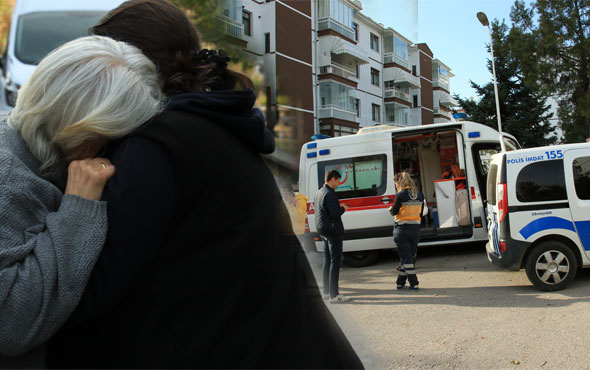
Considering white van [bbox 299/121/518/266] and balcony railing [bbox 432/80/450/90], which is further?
white van [bbox 299/121/518/266]

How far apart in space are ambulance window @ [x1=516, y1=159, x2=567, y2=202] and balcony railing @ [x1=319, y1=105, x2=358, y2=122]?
5.84 m

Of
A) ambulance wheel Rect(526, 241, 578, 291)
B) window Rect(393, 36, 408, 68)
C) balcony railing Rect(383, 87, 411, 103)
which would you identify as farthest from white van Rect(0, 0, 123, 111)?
ambulance wheel Rect(526, 241, 578, 291)

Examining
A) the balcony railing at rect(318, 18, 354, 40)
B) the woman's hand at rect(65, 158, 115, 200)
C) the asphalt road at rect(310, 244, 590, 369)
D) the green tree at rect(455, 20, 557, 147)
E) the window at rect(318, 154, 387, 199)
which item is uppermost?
the green tree at rect(455, 20, 557, 147)

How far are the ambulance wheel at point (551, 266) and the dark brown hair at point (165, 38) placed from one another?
6.29m

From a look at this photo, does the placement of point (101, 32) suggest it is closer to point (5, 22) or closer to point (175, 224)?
point (5, 22)

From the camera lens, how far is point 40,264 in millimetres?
673

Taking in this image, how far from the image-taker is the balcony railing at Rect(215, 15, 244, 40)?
26.9 inches

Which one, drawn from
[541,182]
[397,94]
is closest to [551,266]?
[541,182]

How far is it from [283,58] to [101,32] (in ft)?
1.04

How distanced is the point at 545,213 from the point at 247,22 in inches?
253

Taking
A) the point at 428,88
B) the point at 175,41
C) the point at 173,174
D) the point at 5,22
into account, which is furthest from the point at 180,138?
the point at 428,88

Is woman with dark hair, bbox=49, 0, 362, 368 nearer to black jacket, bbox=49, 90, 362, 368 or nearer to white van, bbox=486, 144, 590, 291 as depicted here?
black jacket, bbox=49, 90, 362, 368

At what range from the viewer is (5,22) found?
718mm

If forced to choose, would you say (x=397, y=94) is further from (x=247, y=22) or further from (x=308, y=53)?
(x=247, y=22)
